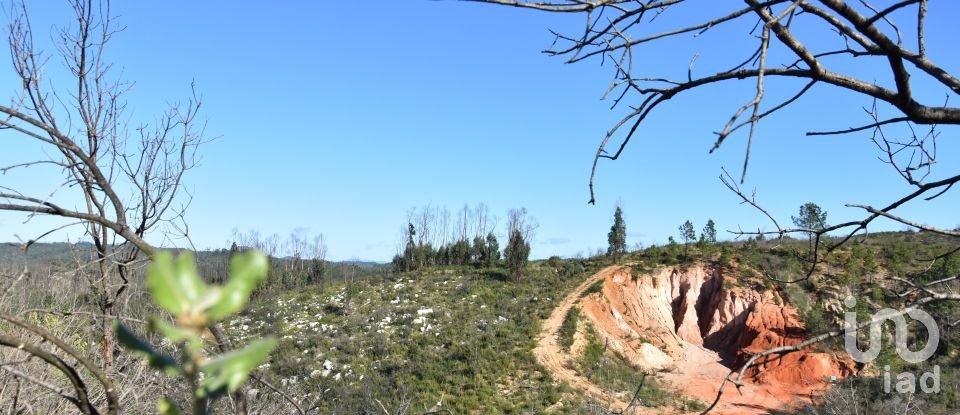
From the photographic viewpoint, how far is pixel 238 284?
0.28 meters

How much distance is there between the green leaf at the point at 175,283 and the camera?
263 mm

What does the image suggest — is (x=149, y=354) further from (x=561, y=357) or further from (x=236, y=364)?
(x=561, y=357)

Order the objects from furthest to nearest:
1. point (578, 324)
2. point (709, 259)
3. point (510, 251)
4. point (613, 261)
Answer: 1. point (510, 251)
2. point (613, 261)
3. point (709, 259)
4. point (578, 324)

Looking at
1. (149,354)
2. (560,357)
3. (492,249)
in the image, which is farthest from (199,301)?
(492,249)

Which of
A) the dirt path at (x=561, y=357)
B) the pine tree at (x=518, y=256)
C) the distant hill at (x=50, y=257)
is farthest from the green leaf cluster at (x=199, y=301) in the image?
the pine tree at (x=518, y=256)

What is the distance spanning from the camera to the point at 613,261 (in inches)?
1018

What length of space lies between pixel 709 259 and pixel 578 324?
7660 millimetres

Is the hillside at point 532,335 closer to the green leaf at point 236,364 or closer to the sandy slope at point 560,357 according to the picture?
the sandy slope at point 560,357

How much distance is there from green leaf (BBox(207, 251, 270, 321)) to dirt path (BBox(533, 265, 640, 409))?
14207 millimetres

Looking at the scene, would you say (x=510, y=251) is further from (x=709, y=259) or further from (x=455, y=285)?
(x=709, y=259)

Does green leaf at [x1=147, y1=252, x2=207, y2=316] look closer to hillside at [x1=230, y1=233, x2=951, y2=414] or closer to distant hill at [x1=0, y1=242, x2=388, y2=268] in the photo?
distant hill at [x1=0, y1=242, x2=388, y2=268]

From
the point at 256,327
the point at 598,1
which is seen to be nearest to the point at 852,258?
the point at 256,327

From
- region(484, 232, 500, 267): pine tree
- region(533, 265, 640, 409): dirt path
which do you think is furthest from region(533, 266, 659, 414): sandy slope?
region(484, 232, 500, 267): pine tree

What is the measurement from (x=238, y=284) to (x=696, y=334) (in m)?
24.3
